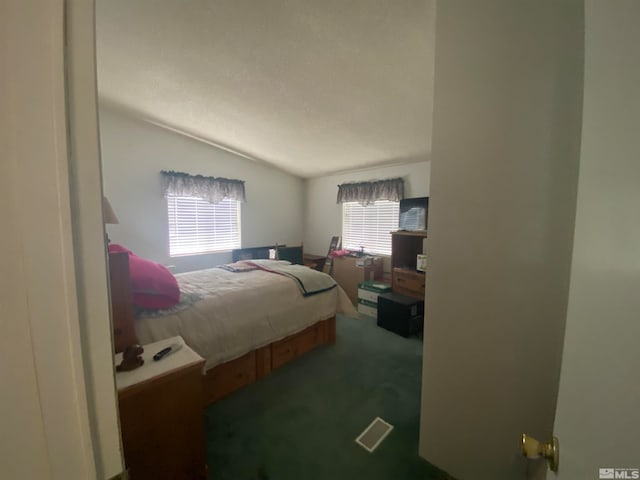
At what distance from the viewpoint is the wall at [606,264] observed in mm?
346

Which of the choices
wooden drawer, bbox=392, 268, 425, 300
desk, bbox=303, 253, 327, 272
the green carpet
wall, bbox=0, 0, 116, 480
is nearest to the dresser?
wooden drawer, bbox=392, 268, 425, 300

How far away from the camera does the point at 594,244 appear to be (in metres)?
0.42

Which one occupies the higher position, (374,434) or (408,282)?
(408,282)

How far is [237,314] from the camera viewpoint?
1886mm

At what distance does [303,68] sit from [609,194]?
2.10 m

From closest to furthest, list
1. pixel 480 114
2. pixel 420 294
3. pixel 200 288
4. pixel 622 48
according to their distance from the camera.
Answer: pixel 622 48
pixel 480 114
pixel 200 288
pixel 420 294

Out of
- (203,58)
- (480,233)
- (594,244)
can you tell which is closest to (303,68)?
(203,58)

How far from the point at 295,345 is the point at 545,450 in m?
2.05

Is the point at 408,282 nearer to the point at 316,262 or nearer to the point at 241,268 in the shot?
Answer: the point at 316,262

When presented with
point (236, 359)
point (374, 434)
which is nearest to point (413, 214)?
point (374, 434)

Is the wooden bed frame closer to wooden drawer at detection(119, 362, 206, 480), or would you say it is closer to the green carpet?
the green carpet

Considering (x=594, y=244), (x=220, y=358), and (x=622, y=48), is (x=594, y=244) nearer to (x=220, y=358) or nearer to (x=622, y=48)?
(x=622, y=48)

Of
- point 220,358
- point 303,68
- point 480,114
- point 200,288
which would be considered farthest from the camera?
point 200,288

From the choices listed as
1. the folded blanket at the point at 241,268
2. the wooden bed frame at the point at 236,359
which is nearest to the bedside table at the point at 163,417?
the wooden bed frame at the point at 236,359
